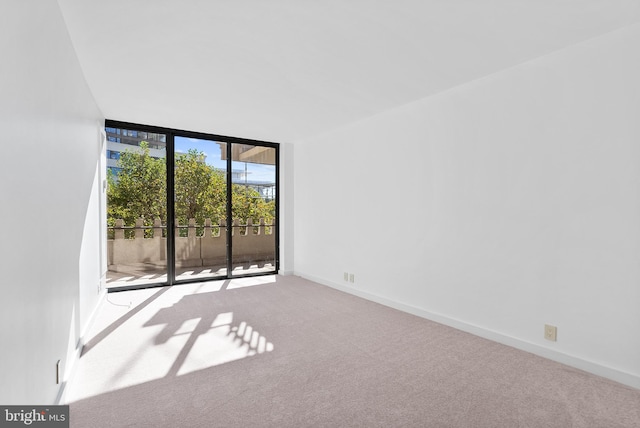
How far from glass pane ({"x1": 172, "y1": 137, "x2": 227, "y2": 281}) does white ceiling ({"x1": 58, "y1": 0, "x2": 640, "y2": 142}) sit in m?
1.53

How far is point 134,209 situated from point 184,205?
741 mm

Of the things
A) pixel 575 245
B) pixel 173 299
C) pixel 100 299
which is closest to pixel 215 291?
pixel 173 299

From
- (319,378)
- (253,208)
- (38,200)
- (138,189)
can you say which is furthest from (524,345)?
(138,189)

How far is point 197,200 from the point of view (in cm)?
561

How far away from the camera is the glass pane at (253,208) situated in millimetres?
6008

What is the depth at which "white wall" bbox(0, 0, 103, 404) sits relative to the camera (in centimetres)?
129

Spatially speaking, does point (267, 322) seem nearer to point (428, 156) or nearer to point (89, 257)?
point (89, 257)

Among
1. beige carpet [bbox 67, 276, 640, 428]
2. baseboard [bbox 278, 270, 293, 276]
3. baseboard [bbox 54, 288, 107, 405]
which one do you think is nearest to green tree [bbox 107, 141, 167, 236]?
baseboard [bbox 54, 288, 107, 405]

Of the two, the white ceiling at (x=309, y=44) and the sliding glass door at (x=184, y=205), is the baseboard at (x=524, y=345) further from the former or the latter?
the sliding glass door at (x=184, y=205)

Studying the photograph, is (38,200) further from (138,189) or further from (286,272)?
(286,272)

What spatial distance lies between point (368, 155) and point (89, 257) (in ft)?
11.5

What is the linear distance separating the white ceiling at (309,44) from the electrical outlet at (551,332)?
227 cm

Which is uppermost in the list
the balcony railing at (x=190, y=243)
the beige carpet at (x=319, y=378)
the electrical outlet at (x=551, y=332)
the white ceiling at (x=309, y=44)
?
the white ceiling at (x=309, y=44)

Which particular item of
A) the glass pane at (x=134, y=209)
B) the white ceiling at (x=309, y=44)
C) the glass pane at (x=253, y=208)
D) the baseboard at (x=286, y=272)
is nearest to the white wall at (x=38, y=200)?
the white ceiling at (x=309, y=44)
